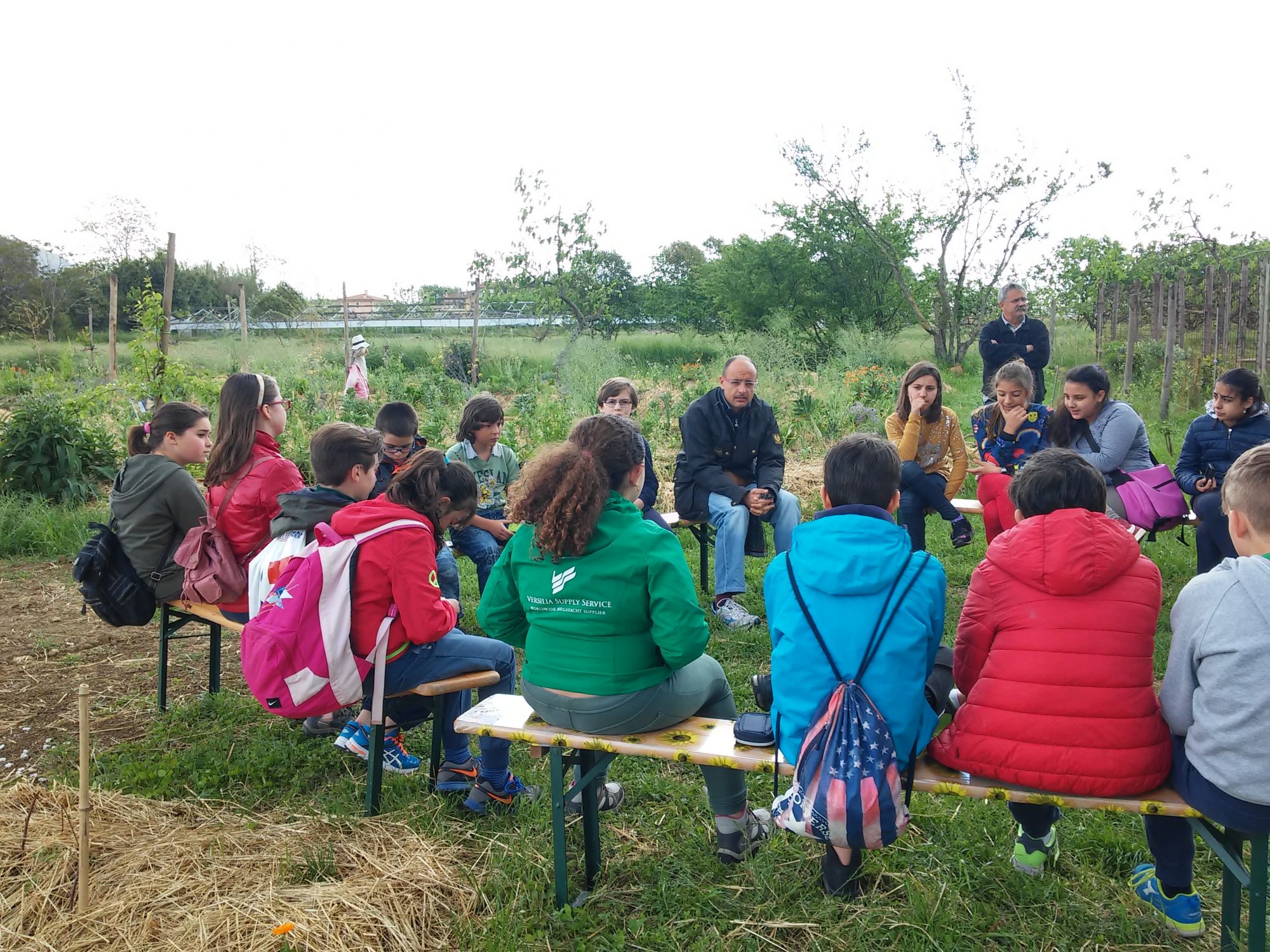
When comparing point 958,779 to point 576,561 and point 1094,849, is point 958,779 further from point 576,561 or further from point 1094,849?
point 576,561

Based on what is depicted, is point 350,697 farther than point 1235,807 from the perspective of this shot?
Yes

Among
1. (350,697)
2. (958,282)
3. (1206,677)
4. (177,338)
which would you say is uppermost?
(958,282)

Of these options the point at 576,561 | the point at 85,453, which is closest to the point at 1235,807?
the point at 576,561

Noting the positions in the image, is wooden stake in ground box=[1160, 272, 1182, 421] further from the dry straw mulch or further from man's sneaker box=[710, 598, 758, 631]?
the dry straw mulch

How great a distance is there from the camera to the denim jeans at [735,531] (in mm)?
5164

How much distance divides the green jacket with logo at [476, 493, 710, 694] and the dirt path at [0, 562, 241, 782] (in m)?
2.27

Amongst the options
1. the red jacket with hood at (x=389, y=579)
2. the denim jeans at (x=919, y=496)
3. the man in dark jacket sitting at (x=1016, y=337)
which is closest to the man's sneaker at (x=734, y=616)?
the denim jeans at (x=919, y=496)

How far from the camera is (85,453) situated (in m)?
8.65

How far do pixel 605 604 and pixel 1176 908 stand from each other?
5.64ft

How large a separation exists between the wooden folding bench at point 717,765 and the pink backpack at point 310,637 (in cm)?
49

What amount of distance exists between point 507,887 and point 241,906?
74cm

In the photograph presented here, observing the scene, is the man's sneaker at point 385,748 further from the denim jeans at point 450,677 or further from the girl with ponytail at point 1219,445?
the girl with ponytail at point 1219,445

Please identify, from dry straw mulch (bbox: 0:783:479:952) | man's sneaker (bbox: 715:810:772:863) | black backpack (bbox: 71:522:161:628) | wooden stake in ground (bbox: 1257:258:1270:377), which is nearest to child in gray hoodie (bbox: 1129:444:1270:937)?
man's sneaker (bbox: 715:810:772:863)

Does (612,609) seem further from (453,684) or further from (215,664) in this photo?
(215,664)
